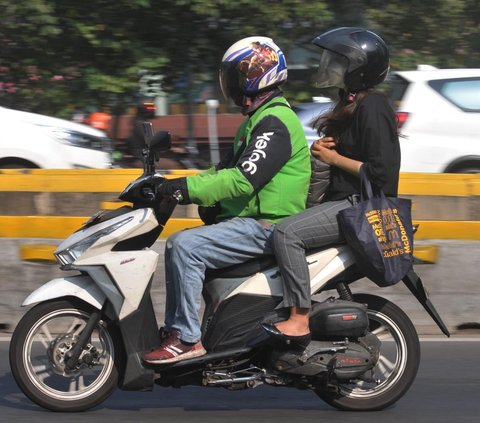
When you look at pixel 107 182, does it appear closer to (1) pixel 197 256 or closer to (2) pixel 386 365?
(1) pixel 197 256

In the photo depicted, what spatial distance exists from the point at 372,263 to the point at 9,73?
1064 cm

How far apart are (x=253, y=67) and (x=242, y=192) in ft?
1.85

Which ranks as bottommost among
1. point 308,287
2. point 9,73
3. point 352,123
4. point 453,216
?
point 9,73

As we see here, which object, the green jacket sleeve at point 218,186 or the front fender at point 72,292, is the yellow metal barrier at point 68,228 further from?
the green jacket sleeve at point 218,186

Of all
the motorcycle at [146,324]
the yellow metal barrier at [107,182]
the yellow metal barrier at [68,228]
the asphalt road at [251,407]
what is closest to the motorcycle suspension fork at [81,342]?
the motorcycle at [146,324]

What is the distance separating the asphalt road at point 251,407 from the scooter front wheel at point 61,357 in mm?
99

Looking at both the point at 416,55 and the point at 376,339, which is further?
the point at 416,55

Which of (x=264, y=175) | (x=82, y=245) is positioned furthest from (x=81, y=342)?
(x=264, y=175)

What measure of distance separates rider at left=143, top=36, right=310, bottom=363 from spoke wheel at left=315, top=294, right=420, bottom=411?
0.63 meters

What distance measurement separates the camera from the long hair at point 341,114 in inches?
205

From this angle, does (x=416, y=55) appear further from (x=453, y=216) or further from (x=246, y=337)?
(x=246, y=337)

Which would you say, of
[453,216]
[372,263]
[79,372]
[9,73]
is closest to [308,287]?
[372,263]

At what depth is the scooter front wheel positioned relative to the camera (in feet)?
16.9

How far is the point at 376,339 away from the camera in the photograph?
530 cm
